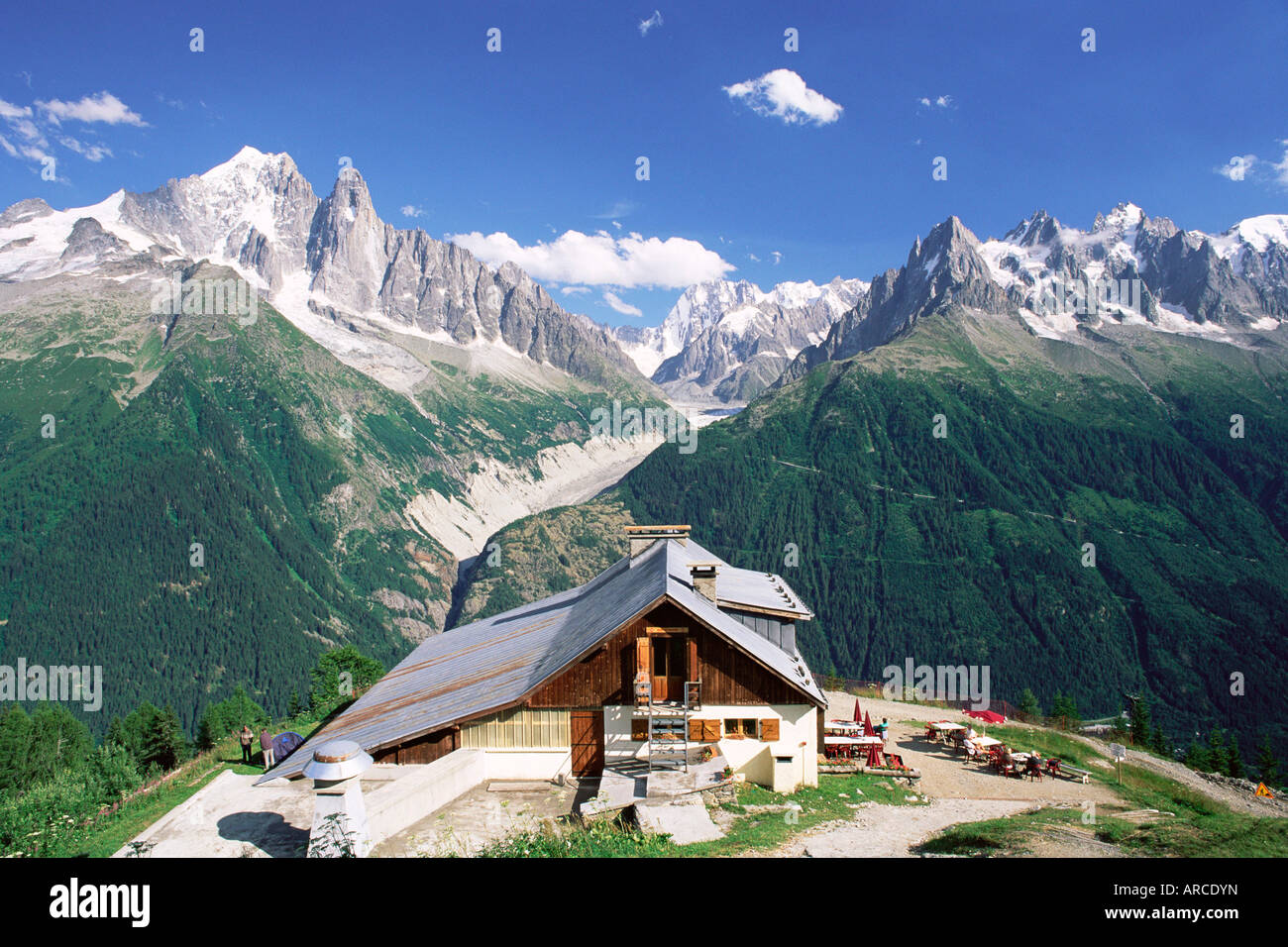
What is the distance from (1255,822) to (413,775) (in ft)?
89.4

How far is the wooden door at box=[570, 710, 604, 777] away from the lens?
27.6 meters

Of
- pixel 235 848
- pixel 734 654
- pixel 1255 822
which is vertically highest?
pixel 734 654

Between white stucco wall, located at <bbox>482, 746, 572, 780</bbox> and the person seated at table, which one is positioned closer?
white stucco wall, located at <bbox>482, 746, 572, 780</bbox>

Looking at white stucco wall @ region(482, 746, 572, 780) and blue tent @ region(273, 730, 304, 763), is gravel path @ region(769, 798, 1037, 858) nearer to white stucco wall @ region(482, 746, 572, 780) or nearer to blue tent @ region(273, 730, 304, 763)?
white stucco wall @ region(482, 746, 572, 780)

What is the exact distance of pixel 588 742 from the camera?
27.7 metres

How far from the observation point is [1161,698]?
186375mm

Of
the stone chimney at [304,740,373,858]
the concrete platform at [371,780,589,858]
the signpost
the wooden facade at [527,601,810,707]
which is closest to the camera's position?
the stone chimney at [304,740,373,858]

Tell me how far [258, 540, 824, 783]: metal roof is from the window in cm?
224

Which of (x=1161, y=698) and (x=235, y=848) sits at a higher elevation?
(x=235, y=848)

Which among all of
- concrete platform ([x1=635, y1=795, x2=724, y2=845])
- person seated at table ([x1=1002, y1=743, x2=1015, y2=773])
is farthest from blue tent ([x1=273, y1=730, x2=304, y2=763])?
person seated at table ([x1=1002, y1=743, x2=1015, y2=773])

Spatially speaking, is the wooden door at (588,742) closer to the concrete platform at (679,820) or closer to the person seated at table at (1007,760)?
the concrete platform at (679,820)
